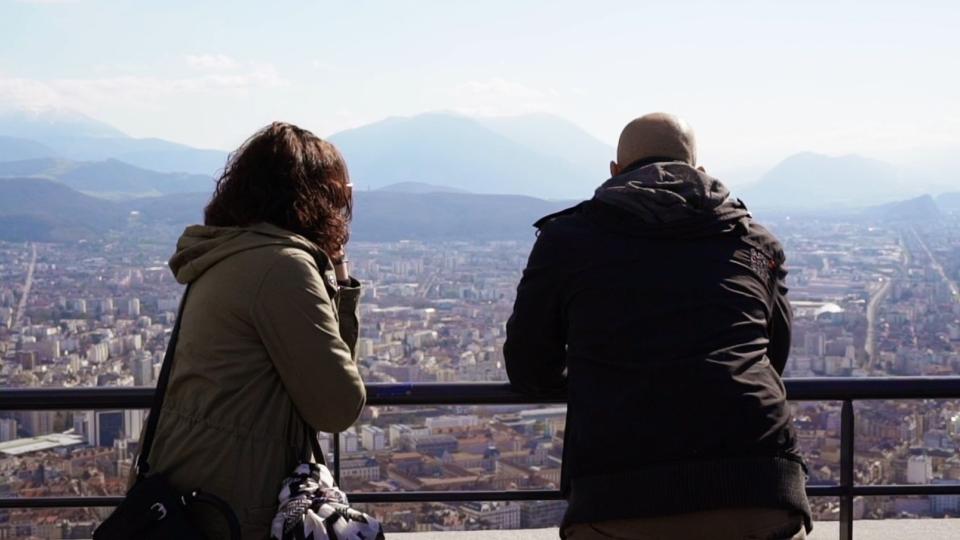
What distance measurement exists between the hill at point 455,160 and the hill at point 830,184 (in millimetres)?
8429

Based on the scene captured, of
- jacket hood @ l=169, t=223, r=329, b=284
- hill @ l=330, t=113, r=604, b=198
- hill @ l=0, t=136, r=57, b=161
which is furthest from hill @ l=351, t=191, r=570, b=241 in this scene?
jacket hood @ l=169, t=223, r=329, b=284

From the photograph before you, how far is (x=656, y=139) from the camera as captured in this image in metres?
3.12

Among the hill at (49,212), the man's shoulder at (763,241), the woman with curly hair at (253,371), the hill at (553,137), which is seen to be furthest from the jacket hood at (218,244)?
the hill at (553,137)

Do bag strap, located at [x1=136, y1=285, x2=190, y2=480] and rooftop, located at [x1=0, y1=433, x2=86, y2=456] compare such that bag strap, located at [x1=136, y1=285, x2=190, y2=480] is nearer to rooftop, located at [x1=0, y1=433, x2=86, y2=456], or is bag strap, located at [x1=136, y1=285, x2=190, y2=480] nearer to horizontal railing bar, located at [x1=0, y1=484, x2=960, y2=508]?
horizontal railing bar, located at [x1=0, y1=484, x2=960, y2=508]

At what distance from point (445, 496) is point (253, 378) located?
1247 millimetres

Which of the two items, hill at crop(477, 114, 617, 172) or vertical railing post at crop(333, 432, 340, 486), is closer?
vertical railing post at crop(333, 432, 340, 486)

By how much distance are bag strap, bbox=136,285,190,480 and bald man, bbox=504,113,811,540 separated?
0.90 m

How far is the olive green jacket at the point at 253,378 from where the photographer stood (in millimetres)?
2762

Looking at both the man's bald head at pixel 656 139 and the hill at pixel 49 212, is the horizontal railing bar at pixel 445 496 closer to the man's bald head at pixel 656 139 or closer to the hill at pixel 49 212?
the man's bald head at pixel 656 139

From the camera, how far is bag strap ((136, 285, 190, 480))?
9.33ft

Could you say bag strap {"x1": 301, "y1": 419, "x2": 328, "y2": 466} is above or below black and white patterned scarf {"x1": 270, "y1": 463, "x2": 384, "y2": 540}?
above

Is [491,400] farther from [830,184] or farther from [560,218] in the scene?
[830,184]

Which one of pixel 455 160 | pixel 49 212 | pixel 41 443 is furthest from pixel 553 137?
pixel 41 443

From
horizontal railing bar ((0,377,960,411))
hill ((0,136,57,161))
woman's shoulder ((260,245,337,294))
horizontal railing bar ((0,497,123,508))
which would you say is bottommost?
horizontal railing bar ((0,497,123,508))
